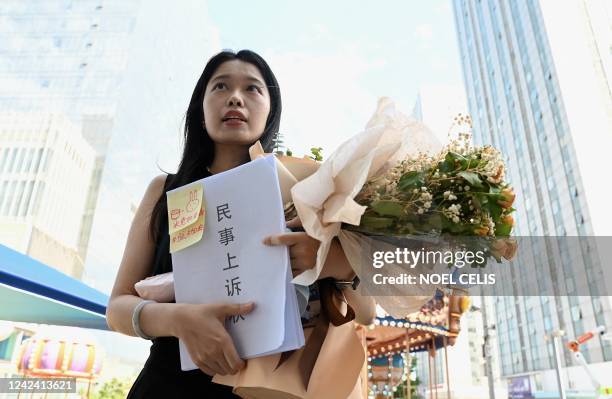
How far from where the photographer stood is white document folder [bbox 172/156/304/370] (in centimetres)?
67

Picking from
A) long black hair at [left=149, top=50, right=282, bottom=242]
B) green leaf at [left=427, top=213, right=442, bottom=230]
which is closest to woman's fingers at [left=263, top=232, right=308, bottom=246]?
green leaf at [left=427, top=213, right=442, bottom=230]

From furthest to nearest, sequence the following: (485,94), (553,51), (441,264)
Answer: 1. (485,94)
2. (553,51)
3. (441,264)

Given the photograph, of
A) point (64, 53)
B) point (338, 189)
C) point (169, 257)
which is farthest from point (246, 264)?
point (64, 53)

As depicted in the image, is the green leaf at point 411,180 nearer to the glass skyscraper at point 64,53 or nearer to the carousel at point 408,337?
the carousel at point 408,337

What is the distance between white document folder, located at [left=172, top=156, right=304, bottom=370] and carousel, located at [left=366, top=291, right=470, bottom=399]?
12.7ft

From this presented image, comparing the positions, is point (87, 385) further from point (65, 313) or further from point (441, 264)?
point (441, 264)

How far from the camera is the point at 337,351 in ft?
2.35

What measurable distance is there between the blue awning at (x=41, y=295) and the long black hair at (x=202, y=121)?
5.57 ft

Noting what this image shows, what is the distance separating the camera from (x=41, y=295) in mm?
2551

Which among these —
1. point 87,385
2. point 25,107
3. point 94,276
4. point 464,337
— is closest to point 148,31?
point 25,107

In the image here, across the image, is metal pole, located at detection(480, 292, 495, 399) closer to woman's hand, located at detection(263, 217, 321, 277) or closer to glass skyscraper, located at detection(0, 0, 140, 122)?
woman's hand, located at detection(263, 217, 321, 277)

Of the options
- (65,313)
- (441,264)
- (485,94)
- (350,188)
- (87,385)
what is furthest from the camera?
(485,94)

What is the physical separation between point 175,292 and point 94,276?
31.4 metres

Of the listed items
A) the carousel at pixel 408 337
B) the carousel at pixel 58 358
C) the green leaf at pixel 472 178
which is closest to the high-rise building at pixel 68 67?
the carousel at pixel 58 358
